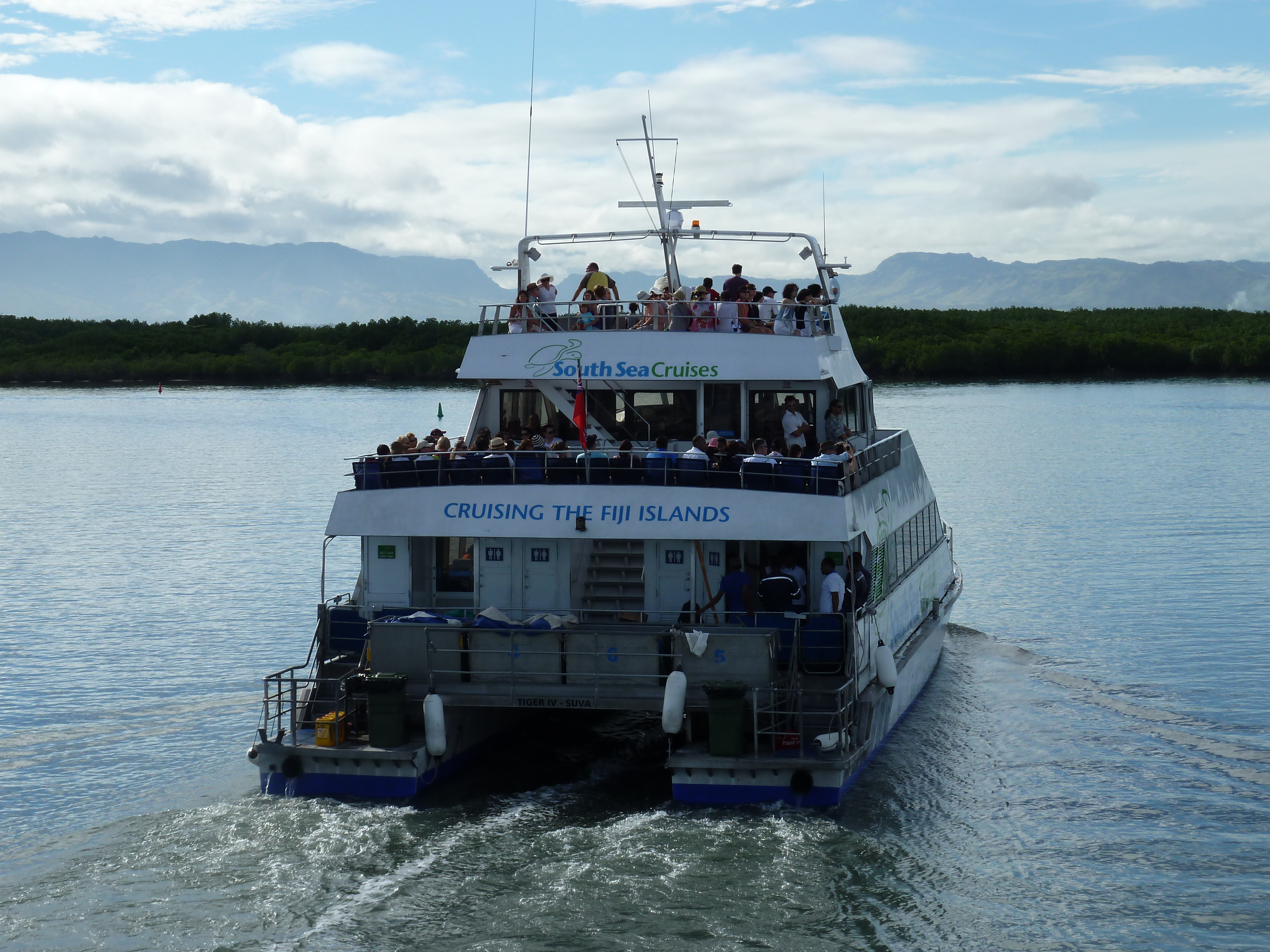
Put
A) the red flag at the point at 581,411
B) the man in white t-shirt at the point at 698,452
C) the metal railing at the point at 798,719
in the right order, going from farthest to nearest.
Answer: the red flag at the point at 581,411 < the man in white t-shirt at the point at 698,452 < the metal railing at the point at 798,719

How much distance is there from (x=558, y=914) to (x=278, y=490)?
36.7 meters

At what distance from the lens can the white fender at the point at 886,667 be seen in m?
16.3

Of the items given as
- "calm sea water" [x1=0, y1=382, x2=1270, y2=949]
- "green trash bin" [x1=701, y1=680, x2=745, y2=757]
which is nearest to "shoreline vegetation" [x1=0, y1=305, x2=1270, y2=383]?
"calm sea water" [x1=0, y1=382, x2=1270, y2=949]

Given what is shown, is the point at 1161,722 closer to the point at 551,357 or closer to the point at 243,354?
the point at 551,357

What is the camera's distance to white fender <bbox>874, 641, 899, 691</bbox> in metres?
16.3

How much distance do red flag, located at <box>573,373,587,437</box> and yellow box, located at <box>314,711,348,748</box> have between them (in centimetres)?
488

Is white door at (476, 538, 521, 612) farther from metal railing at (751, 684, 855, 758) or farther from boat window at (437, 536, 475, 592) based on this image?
metal railing at (751, 684, 855, 758)

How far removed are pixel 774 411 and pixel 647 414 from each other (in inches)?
75.7

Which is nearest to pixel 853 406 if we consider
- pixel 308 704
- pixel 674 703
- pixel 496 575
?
pixel 496 575

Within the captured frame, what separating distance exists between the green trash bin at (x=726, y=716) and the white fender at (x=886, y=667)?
2.44m

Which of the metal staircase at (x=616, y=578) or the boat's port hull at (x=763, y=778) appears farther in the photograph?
the metal staircase at (x=616, y=578)

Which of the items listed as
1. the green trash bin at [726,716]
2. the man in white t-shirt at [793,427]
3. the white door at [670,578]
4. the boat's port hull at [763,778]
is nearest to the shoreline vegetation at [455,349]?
the man in white t-shirt at [793,427]

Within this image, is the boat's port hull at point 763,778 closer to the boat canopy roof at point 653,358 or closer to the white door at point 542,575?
the white door at point 542,575

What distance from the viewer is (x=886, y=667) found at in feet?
53.4
